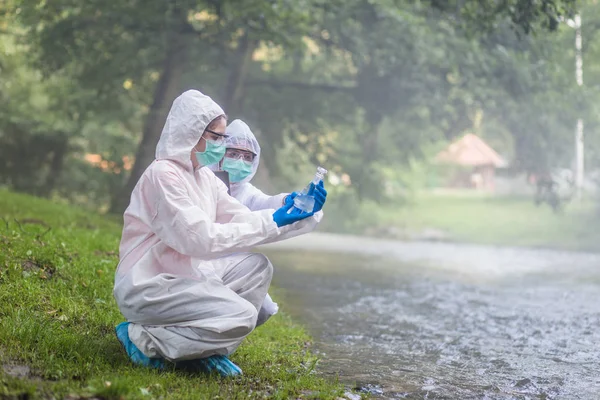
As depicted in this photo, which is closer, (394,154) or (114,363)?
(114,363)

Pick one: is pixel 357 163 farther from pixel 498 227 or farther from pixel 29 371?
pixel 29 371

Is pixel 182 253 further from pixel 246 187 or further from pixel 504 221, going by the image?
pixel 504 221

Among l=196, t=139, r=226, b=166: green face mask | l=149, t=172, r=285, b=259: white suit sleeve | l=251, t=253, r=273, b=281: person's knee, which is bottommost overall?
l=251, t=253, r=273, b=281: person's knee

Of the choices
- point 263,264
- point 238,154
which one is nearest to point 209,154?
point 263,264

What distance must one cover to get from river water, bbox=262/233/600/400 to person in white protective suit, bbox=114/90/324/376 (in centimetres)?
118

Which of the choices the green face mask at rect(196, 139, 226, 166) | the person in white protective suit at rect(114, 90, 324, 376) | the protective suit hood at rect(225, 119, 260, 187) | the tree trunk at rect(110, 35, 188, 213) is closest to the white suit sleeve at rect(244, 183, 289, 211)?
the protective suit hood at rect(225, 119, 260, 187)

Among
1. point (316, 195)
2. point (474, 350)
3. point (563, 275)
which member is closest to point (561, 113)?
point (563, 275)

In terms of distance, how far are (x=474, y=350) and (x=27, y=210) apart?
8.82 metres

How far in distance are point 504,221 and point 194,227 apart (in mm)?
38925

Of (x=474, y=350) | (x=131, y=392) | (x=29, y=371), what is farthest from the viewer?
(x=474, y=350)

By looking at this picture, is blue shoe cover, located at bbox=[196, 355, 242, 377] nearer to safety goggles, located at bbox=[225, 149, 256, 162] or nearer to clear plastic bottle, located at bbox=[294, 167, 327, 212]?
clear plastic bottle, located at bbox=[294, 167, 327, 212]

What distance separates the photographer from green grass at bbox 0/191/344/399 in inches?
184

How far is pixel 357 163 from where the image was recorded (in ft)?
99.1

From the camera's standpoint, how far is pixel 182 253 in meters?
5.11
